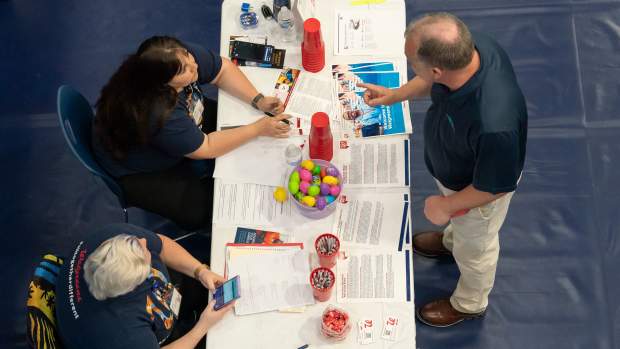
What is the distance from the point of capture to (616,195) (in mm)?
2957

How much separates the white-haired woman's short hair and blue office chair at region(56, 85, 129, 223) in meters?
0.54

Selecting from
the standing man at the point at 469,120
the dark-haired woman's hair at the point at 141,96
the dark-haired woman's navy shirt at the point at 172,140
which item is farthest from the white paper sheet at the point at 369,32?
the dark-haired woman's hair at the point at 141,96

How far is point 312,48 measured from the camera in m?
2.37

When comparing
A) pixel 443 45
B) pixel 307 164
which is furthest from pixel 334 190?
pixel 443 45

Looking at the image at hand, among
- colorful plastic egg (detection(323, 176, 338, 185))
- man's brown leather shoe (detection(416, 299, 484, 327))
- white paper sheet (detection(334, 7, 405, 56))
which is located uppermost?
white paper sheet (detection(334, 7, 405, 56))

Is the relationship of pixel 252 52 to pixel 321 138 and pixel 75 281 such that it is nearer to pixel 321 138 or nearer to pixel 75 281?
pixel 321 138

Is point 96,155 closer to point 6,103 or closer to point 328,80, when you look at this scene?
point 328,80

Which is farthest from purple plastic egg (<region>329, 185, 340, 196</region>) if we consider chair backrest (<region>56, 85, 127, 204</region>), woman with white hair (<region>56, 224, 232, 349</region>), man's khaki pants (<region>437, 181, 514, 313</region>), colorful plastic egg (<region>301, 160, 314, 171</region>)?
chair backrest (<region>56, 85, 127, 204</region>)

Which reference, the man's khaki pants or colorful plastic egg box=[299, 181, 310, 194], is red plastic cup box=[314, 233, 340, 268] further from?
the man's khaki pants

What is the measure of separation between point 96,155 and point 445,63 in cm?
150

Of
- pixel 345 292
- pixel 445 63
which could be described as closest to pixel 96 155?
pixel 345 292

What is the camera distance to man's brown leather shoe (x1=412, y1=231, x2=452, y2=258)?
280 centimetres

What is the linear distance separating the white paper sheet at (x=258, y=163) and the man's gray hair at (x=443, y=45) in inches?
30.4

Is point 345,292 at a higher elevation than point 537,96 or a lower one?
lower
